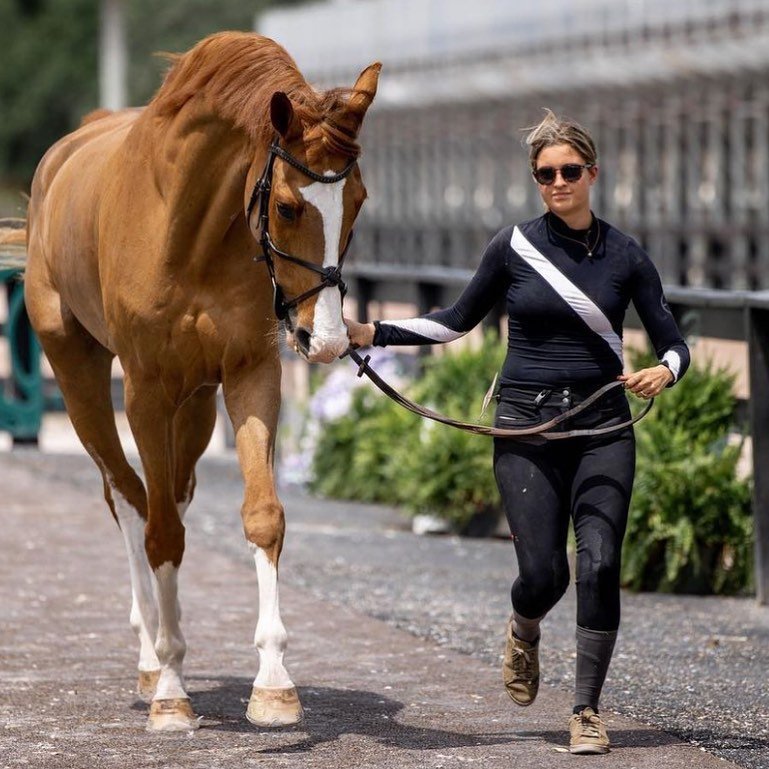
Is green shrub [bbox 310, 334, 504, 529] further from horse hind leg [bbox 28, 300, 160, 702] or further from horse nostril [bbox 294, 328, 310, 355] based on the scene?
horse nostril [bbox 294, 328, 310, 355]

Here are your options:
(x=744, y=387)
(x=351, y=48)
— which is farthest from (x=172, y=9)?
(x=744, y=387)

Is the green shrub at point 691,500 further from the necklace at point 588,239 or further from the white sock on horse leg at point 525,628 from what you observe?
the necklace at point 588,239

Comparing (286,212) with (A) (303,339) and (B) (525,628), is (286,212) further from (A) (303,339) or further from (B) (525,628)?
(B) (525,628)

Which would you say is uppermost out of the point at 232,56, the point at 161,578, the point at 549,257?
the point at 232,56

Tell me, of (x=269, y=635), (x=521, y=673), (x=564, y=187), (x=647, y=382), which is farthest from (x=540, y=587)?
(x=564, y=187)

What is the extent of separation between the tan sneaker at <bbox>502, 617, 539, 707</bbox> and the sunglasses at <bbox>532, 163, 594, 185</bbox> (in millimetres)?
1391

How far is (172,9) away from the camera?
68938mm

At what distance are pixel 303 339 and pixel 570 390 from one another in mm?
888

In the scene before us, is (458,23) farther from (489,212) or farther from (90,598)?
(90,598)

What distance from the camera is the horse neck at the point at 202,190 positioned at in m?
6.21

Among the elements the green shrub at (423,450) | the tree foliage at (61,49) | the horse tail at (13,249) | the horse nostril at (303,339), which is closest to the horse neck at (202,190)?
the horse nostril at (303,339)

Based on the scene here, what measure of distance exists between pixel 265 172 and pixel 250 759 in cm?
176

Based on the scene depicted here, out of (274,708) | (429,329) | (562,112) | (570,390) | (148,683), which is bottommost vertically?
(148,683)

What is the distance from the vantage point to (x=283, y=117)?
5676 mm
